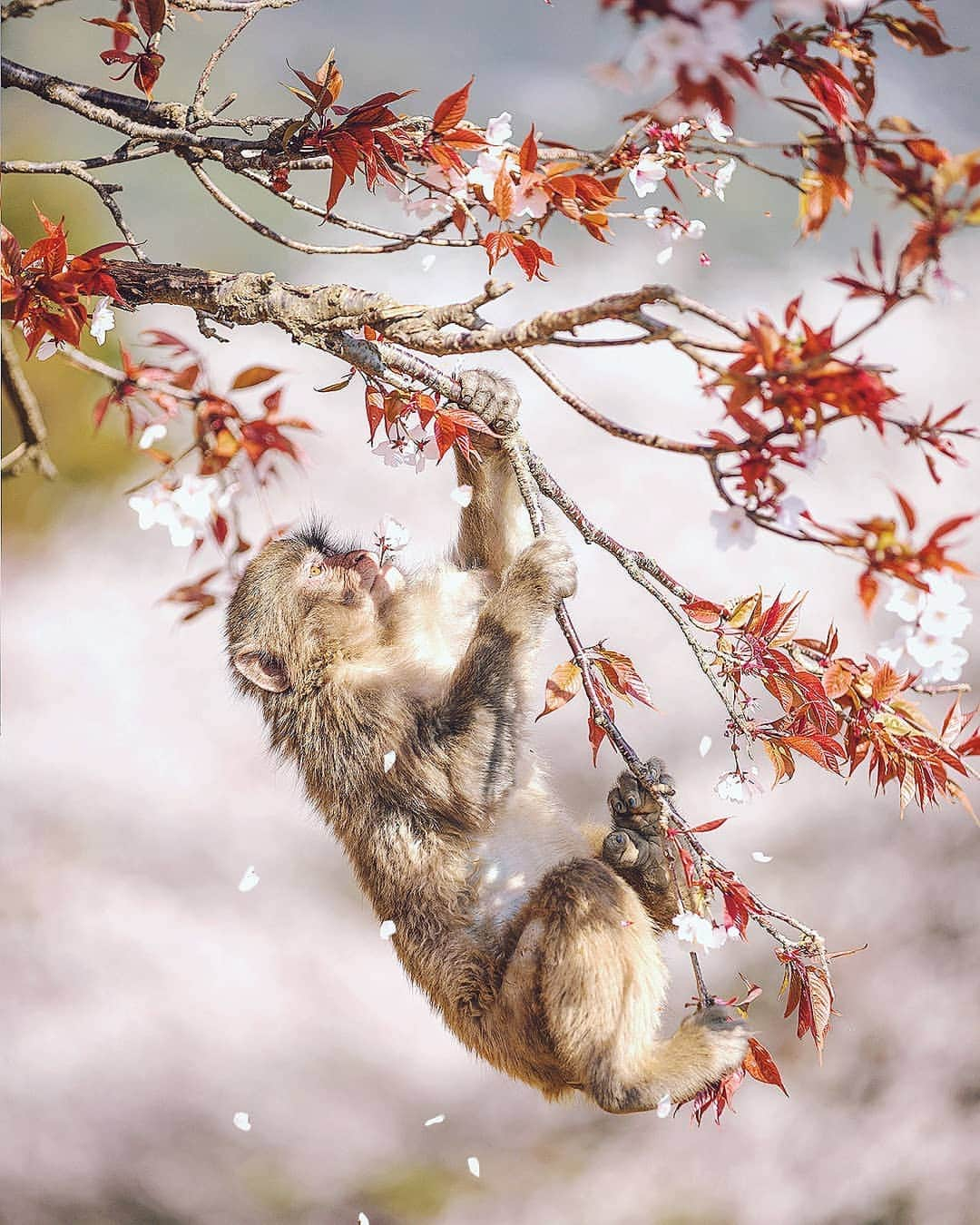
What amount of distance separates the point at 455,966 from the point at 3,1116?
2.40 m

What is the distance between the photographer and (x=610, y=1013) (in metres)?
1.81

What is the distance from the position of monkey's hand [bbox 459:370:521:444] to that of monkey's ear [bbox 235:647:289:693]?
603mm

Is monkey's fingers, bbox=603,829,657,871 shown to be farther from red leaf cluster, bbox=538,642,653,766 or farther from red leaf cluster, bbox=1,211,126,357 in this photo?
red leaf cluster, bbox=1,211,126,357

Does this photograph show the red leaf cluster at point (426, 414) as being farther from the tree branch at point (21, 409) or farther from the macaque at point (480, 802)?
the tree branch at point (21, 409)

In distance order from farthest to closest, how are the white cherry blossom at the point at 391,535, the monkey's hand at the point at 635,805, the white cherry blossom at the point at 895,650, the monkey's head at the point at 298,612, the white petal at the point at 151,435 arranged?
the white cherry blossom at the point at 391,535
the monkey's head at the point at 298,612
the monkey's hand at the point at 635,805
the white petal at the point at 151,435
the white cherry blossom at the point at 895,650

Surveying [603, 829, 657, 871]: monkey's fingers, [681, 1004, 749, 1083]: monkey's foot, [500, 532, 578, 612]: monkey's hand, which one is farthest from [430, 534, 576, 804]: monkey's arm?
[681, 1004, 749, 1083]: monkey's foot

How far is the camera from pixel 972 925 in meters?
3.81

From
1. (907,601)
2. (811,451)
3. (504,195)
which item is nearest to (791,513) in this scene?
(811,451)

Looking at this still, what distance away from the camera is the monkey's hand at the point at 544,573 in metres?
1.74

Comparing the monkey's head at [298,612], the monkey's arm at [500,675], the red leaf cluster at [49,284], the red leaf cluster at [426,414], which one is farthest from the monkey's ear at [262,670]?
the red leaf cluster at [49,284]

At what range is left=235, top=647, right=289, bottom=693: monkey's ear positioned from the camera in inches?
78.9

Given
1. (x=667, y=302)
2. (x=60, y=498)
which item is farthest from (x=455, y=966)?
(x=60, y=498)

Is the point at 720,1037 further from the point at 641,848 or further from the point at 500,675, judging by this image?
the point at 500,675

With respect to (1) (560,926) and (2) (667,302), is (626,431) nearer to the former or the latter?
(2) (667,302)
